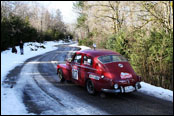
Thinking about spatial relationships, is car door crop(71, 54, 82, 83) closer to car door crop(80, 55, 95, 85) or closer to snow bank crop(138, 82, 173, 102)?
car door crop(80, 55, 95, 85)

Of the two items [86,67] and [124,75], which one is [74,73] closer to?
[86,67]

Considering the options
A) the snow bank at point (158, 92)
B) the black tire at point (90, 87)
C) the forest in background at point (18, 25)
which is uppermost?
the forest in background at point (18, 25)

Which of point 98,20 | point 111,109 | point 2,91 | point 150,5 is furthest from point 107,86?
point 98,20

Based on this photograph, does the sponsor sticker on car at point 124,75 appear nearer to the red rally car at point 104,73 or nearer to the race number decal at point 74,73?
the red rally car at point 104,73

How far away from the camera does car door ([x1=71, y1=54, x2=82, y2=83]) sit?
7.90 meters

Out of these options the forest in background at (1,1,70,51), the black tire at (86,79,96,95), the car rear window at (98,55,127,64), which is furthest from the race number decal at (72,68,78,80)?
the forest in background at (1,1,70,51)

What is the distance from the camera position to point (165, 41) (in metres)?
9.95

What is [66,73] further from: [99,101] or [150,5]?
[150,5]

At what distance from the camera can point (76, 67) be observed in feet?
26.3

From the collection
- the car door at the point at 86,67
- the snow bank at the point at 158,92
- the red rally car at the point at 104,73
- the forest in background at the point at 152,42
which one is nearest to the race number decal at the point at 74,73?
the red rally car at the point at 104,73

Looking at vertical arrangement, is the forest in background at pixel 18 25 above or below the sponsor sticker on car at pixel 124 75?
above

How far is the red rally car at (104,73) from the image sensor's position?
641 centimetres

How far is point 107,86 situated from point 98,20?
19.4 metres

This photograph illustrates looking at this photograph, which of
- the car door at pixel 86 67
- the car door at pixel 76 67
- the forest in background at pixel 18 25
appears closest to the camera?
the car door at pixel 86 67
